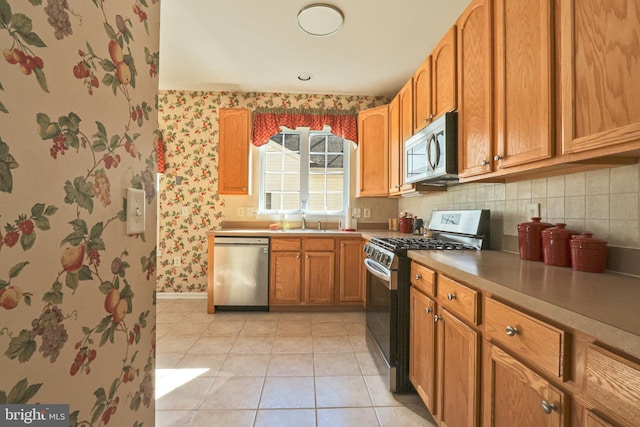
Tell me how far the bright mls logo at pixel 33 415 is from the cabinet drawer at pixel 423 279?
1402 millimetres

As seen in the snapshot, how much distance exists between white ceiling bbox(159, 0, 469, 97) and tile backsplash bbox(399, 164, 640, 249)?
150 centimetres

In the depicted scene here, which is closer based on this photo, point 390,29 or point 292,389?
point 292,389

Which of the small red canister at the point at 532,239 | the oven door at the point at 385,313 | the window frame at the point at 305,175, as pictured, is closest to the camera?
the small red canister at the point at 532,239

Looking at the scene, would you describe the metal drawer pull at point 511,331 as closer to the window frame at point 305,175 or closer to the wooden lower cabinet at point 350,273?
the wooden lower cabinet at point 350,273

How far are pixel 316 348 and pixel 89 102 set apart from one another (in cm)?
225

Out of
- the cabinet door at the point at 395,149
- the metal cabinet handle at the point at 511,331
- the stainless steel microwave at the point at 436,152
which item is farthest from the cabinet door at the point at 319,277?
the metal cabinet handle at the point at 511,331

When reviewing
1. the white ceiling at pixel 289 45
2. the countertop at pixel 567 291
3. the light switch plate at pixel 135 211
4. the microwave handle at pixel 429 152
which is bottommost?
the countertop at pixel 567 291

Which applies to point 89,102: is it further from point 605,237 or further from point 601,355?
point 605,237

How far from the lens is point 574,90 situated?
1001 millimetres

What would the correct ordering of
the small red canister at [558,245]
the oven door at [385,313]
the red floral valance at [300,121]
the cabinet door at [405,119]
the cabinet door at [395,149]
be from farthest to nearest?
the red floral valance at [300,121]
the cabinet door at [395,149]
the cabinet door at [405,119]
the oven door at [385,313]
the small red canister at [558,245]

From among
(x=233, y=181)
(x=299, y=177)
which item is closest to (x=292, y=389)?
(x=233, y=181)

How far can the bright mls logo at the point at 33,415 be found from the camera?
0.44 metres

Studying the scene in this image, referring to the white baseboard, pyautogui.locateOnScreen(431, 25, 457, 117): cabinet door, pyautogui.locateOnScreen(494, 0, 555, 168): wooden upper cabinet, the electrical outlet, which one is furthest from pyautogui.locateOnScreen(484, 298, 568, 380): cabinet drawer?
the white baseboard

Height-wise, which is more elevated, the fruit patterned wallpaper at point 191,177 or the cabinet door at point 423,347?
the fruit patterned wallpaper at point 191,177
